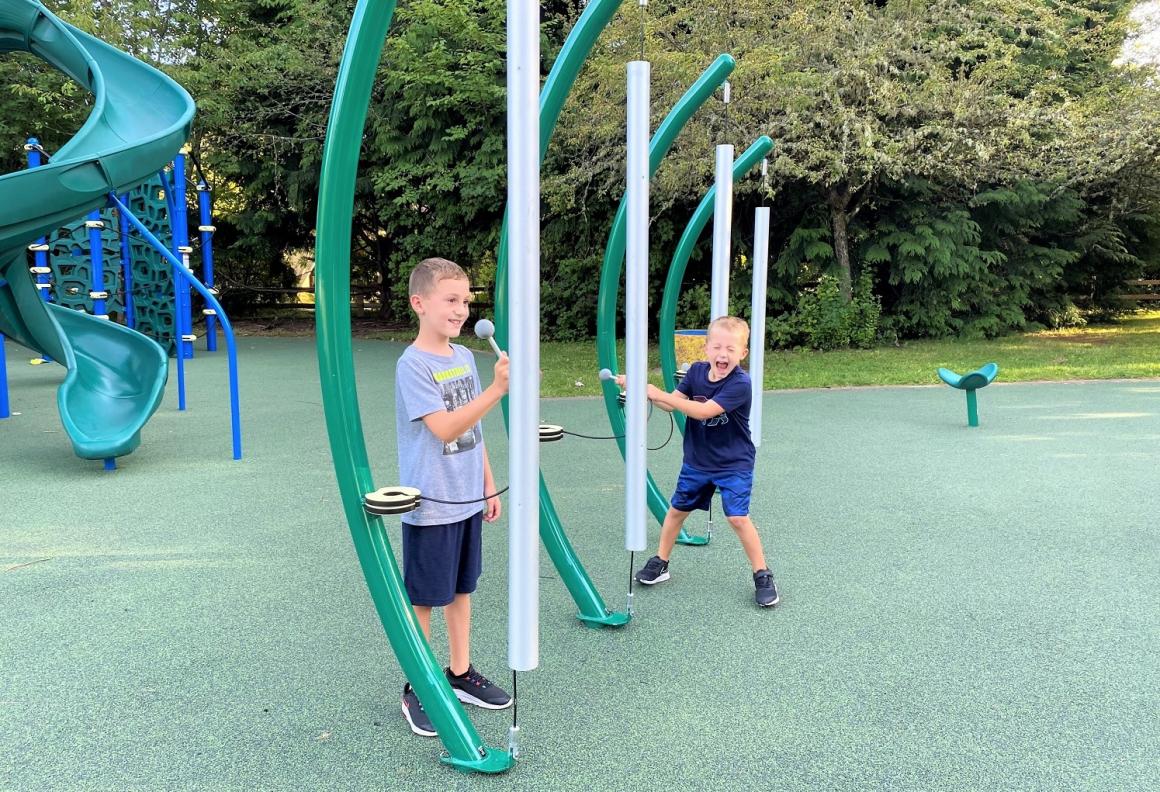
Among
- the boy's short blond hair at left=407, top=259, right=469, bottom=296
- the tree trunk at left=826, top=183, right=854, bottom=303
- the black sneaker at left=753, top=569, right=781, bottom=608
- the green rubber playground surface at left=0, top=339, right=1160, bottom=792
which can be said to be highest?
the tree trunk at left=826, top=183, right=854, bottom=303

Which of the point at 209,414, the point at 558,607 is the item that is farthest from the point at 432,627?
the point at 209,414

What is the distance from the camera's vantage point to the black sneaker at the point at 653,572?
3.69m

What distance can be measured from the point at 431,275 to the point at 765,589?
2.01m

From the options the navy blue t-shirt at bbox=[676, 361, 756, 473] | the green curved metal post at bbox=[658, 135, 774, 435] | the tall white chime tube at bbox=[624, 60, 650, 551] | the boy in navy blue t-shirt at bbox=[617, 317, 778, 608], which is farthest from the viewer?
the green curved metal post at bbox=[658, 135, 774, 435]

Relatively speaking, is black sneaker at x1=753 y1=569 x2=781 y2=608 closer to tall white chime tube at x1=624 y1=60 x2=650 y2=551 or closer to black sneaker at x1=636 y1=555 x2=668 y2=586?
black sneaker at x1=636 y1=555 x2=668 y2=586

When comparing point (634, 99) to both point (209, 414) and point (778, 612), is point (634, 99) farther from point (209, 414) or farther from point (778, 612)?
point (209, 414)

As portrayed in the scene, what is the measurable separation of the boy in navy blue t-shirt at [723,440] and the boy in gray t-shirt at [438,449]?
109 centimetres

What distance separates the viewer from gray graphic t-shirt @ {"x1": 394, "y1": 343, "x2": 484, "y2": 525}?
2.29m

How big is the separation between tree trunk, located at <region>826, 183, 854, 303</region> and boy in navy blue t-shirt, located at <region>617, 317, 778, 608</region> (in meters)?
12.2

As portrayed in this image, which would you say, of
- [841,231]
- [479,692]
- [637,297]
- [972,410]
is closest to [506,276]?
[637,297]

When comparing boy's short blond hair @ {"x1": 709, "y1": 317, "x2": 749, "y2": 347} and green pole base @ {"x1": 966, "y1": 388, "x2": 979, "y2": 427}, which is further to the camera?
green pole base @ {"x1": 966, "y1": 388, "x2": 979, "y2": 427}

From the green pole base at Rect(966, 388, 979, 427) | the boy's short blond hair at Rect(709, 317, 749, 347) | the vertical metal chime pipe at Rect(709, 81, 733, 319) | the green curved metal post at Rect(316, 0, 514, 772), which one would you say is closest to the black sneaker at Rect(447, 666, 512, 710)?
the green curved metal post at Rect(316, 0, 514, 772)

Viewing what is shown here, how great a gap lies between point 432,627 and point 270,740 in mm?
901

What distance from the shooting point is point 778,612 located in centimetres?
340
